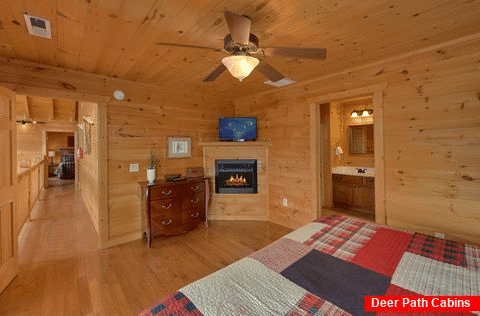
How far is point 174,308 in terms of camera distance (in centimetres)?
99

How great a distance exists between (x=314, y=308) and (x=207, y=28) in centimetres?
213

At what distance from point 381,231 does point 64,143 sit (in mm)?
14048

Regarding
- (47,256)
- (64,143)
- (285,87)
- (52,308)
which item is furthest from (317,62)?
(64,143)

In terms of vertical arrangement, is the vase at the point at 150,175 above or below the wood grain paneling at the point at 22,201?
above

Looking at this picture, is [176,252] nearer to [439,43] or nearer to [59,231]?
[59,231]

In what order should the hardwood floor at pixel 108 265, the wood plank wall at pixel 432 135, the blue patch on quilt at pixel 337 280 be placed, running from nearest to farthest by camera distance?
the blue patch on quilt at pixel 337 280, the hardwood floor at pixel 108 265, the wood plank wall at pixel 432 135

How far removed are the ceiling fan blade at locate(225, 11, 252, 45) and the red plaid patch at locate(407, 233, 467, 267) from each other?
6.10 ft

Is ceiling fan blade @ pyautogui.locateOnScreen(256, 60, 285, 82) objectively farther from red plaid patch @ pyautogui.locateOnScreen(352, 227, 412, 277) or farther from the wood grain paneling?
the wood grain paneling

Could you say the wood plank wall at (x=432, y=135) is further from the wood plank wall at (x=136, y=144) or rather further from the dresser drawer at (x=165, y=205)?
the dresser drawer at (x=165, y=205)

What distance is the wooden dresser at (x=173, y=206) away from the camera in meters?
3.19

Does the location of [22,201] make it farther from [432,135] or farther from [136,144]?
[432,135]

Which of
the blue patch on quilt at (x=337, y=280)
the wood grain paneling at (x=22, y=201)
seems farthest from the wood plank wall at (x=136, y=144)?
the blue patch on quilt at (x=337, y=280)

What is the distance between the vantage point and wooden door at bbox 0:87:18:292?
89.4 inches

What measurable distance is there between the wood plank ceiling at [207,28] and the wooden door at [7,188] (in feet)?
2.10
